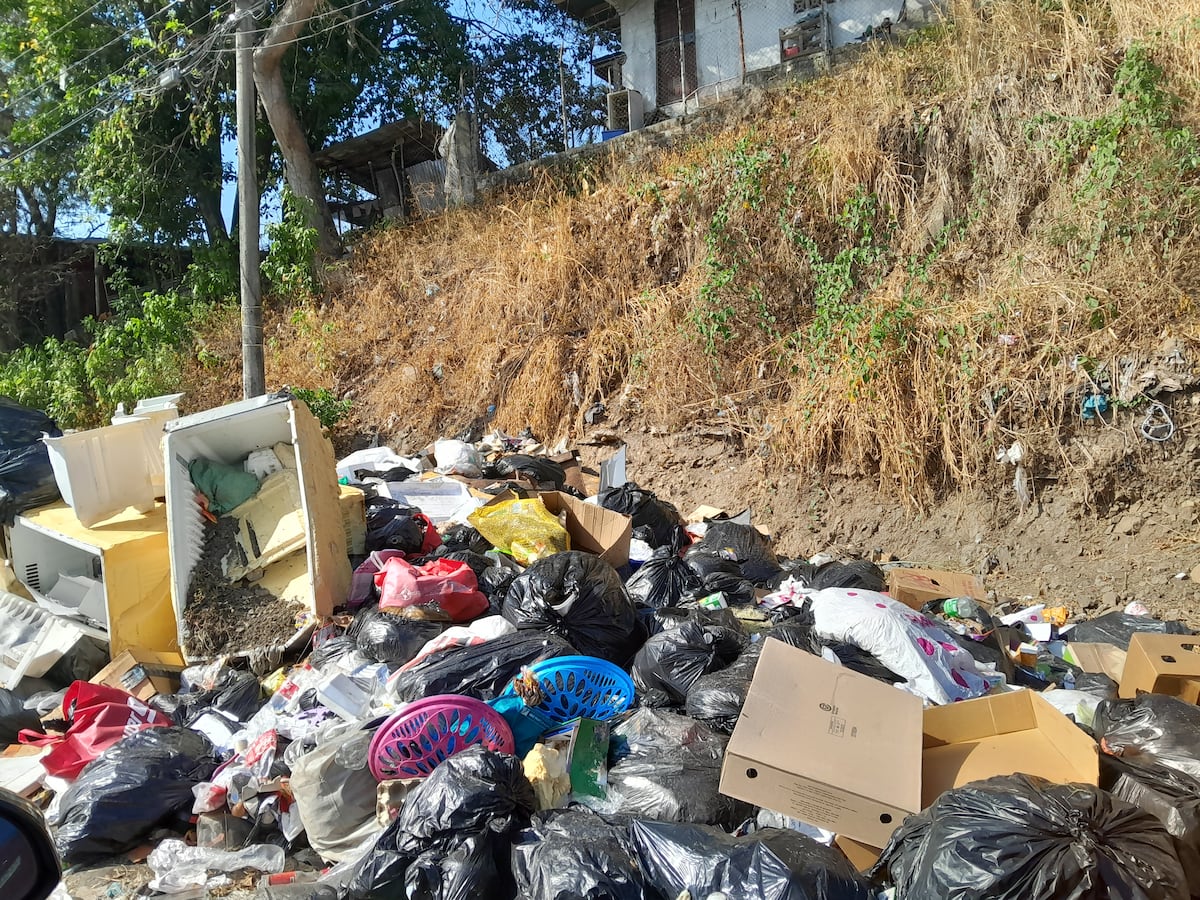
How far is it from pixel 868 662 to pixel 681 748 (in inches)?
37.1

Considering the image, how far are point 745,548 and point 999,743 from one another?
2.29 meters

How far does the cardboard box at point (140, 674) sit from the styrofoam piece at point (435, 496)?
1822mm

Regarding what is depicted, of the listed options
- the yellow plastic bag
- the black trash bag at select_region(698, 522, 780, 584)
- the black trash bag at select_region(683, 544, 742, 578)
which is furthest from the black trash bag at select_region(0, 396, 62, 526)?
the black trash bag at select_region(698, 522, 780, 584)

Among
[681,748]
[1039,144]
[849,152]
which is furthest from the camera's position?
[849,152]

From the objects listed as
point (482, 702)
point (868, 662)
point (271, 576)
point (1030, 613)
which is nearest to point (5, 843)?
point (482, 702)

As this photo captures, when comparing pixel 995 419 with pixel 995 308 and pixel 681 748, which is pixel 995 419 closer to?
pixel 995 308

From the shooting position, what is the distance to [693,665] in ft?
9.43

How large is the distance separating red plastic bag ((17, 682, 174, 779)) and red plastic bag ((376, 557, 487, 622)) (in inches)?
40.4

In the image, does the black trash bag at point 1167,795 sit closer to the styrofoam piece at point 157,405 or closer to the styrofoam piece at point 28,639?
the styrofoam piece at point 28,639

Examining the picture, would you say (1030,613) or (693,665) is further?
(1030,613)

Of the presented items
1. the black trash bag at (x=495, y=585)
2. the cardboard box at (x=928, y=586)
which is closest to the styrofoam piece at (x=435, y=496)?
the black trash bag at (x=495, y=585)

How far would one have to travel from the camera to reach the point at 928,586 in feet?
12.9

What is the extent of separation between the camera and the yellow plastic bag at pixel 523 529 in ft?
13.5

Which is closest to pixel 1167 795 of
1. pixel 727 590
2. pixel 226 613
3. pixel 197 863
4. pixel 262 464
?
pixel 727 590
